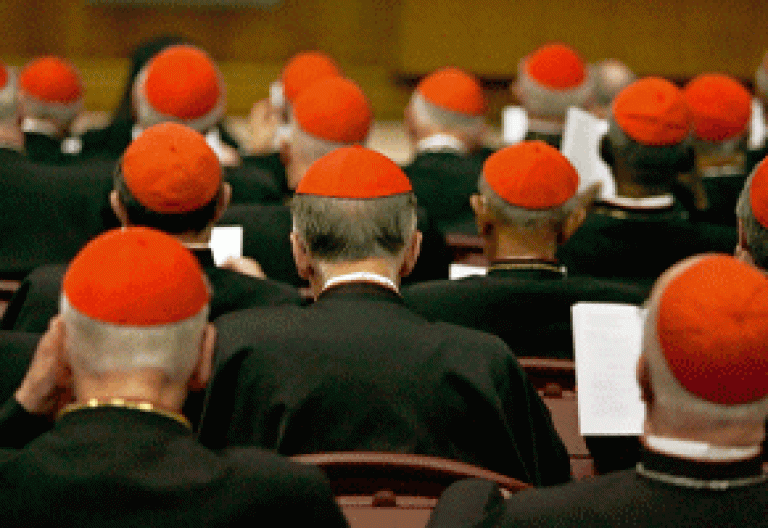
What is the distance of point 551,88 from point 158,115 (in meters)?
1.97

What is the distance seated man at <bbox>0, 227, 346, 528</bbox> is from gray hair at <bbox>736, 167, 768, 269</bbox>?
1.55 meters

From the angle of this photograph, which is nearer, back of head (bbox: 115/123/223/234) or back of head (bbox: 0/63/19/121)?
back of head (bbox: 115/123/223/234)

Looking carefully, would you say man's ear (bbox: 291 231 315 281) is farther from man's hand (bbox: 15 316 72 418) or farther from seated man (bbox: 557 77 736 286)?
seated man (bbox: 557 77 736 286)

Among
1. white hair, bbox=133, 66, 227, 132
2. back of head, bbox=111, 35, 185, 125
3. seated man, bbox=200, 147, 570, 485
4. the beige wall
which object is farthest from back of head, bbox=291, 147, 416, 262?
the beige wall

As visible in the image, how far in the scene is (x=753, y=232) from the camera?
9.66 feet

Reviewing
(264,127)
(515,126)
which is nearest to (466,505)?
(515,126)

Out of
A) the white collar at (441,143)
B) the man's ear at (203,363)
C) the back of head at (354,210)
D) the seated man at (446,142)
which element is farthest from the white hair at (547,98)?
the man's ear at (203,363)

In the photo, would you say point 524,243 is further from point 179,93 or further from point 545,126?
point 545,126

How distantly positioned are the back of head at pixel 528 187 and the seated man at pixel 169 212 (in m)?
0.68

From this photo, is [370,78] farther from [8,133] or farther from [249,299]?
[249,299]

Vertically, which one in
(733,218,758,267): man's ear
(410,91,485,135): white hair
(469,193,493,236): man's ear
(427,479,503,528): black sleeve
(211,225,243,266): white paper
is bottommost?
(410,91,485,135): white hair

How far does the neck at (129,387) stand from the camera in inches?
70.6

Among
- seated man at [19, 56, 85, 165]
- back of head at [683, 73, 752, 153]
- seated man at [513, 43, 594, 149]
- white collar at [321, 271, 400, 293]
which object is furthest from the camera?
seated man at [19, 56, 85, 165]

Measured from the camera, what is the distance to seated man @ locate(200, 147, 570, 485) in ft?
7.57
